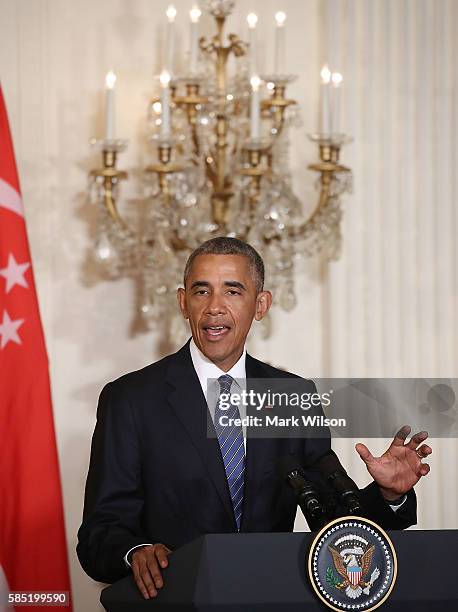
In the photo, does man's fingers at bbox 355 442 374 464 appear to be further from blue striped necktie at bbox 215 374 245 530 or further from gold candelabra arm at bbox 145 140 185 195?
gold candelabra arm at bbox 145 140 185 195

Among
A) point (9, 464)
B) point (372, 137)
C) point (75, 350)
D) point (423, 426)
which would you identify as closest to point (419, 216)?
point (372, 137)

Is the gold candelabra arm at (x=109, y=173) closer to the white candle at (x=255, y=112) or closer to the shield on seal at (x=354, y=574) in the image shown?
the white candle at (x=255, y=112)

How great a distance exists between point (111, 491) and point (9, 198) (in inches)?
65.7

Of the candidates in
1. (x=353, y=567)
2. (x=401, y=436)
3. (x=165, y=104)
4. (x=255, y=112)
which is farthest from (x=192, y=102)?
(x=353, y=567)

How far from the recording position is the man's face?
212 cm

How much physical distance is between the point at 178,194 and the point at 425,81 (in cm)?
130

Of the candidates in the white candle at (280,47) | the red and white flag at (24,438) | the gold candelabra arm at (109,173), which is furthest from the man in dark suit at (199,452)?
the white candle at (280,47)

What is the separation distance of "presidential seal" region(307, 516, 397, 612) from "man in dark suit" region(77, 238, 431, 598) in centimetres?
39

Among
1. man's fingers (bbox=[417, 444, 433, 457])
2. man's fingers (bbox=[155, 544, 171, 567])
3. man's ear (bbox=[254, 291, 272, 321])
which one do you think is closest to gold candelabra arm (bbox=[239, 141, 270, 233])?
man's ear (bbox=[254, 291, 272, 321])

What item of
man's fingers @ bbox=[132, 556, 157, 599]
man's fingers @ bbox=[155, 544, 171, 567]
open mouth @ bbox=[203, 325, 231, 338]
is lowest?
man's fingers @ bbox=[132, 556, 157, 599]

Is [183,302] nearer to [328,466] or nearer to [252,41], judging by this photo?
[328,466]

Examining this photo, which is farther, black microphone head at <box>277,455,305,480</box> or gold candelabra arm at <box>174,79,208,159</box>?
gold candelabra arm at <box>174,79,208,159</box>

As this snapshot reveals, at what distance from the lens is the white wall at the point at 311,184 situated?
4016 millimetres

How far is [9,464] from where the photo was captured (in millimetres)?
3287
